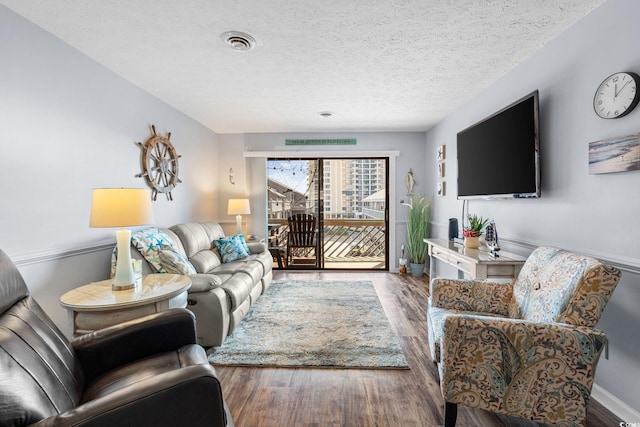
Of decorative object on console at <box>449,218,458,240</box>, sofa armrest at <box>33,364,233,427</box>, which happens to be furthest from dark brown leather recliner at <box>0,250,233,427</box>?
decorative object on console at <box>449,218,458,240</box>

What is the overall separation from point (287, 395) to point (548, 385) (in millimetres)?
1407

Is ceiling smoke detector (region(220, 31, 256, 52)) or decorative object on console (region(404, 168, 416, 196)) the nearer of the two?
ceiling smoke detector (region(220, 31, 256, 52))

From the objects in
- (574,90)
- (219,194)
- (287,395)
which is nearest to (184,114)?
(219,194)

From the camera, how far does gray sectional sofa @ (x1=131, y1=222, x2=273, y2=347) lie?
8.13ft

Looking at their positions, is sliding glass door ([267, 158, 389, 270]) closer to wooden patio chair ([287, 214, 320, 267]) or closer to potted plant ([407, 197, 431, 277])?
wooden patio chair ([287, 214, 320, 267])

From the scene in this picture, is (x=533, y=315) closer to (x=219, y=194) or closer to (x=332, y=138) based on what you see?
(x=332, y=138)

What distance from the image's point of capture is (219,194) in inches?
209

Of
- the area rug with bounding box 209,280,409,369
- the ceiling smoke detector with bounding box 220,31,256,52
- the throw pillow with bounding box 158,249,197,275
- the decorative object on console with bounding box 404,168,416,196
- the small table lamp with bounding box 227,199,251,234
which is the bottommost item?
the area rug with bounding box 209,280,409,369

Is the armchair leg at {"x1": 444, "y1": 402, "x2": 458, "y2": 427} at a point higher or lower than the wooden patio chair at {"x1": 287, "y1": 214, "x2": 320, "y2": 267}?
lower

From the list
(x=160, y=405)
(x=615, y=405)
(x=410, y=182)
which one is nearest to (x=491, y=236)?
(x=615, y=405)

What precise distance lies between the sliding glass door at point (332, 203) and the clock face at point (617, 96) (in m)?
3.53

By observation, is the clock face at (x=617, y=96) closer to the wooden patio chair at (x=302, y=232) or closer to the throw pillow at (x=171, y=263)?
the throw pillow at (x=171, y=263)

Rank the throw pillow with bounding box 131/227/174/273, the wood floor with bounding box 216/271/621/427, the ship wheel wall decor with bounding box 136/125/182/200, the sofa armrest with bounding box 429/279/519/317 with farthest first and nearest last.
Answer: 1. the ship wheel wall decor with bounding box 136/125/182/200
2. the throw pillow with bounding box 131/227/174/273
3. the sofa armrest with bounding box 429/279/519/317
4. the wood floor with bounding box 216/271/621/427

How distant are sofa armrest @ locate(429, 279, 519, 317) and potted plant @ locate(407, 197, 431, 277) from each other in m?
2.78
